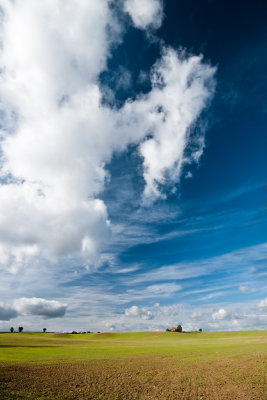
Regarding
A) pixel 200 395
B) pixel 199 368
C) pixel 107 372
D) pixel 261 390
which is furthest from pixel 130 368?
pixel 261 390

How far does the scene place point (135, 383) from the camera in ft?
78.7

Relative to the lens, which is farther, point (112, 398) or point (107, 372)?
point (107, 372)

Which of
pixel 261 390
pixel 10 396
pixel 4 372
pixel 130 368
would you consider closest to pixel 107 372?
pixel 130 368

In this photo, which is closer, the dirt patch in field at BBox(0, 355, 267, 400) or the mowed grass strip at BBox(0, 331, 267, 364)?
the dirt patch in field at BBox(0, 355, 267, 400)

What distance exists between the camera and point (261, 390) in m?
21.4

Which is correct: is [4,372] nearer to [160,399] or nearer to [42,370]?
[42,370]

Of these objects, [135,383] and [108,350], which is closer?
[135,383]

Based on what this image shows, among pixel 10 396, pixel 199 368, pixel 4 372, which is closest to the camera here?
pixel 10 396

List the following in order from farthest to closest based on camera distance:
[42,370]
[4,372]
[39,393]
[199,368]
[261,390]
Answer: [199,368] → [42,370] → [4,372] → [261,390] → [39,393]

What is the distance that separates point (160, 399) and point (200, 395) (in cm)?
354

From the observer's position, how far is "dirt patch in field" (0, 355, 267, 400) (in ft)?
65.2

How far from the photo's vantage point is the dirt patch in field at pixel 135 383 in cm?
1988

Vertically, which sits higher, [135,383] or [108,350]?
[135,383]

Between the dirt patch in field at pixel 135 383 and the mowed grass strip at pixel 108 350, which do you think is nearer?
the dirt patch in field at pixel 135 383
